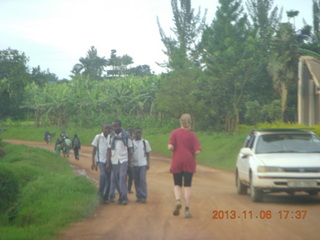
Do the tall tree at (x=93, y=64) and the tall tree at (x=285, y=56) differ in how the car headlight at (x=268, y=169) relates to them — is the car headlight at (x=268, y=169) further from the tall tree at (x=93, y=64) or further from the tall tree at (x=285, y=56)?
the tall tree at (x=93, y=64)

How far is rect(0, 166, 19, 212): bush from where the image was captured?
12.5 metres

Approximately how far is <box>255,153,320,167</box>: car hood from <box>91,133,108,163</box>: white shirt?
→ 3.39 meters

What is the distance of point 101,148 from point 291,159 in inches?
165

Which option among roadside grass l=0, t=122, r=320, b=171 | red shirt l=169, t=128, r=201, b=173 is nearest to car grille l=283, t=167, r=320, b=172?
red shirt l=169, t=128, r=201, b=173

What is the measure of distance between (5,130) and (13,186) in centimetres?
5405

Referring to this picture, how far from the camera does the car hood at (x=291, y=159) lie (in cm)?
1244

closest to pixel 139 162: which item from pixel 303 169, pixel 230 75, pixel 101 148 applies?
pixel 101 148

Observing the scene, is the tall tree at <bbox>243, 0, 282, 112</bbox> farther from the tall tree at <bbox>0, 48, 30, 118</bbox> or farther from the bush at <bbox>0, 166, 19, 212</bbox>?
the tall tree at <bbox>0, 48, 30, 118</bbox>

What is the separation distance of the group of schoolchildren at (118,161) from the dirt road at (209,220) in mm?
334

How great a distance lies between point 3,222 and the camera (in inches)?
440

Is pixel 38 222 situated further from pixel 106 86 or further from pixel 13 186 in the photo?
pixel 106 86

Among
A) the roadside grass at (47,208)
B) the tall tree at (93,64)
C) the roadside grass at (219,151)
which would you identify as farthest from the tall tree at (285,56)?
the tall tree at (93,64)

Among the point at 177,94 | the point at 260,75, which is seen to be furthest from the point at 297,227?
the point at 177,94

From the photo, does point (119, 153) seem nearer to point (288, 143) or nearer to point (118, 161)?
point (118, 161)
